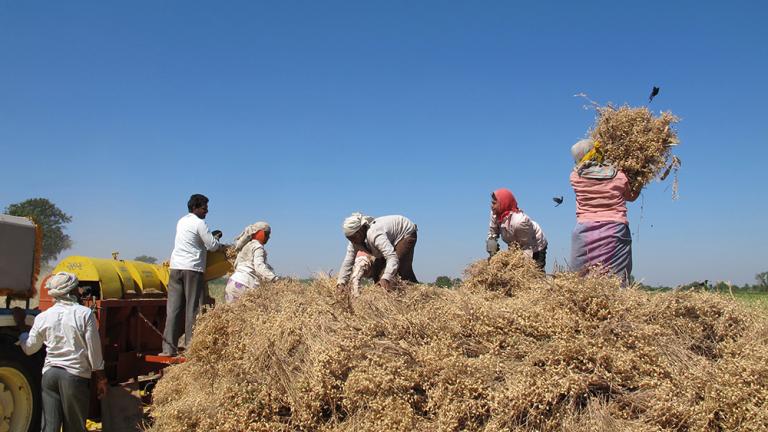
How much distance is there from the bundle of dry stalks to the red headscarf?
110cm

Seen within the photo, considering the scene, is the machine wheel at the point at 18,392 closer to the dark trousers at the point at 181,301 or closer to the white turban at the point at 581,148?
the dark trousers at the point at 181,301

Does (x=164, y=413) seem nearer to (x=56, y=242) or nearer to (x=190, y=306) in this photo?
(x=190, y=306)

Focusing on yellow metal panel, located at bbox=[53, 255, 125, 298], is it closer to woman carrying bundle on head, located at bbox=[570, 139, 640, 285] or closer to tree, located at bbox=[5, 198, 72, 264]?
woman carrying bundle on head, located at bbox=[570, 139, 640, 285]

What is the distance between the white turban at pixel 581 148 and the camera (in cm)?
527

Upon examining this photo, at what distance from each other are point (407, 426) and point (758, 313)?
8.12 feet

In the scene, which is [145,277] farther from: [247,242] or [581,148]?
[581,148]

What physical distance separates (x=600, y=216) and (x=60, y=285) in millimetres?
4819

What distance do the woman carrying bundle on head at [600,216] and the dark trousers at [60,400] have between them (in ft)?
14.6

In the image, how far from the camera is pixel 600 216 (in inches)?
193

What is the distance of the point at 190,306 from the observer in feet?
21.7

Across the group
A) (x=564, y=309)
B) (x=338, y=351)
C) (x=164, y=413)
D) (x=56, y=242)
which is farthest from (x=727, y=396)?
(x=56, y=242)

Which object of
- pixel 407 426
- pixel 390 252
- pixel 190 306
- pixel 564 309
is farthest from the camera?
pixel 190 306

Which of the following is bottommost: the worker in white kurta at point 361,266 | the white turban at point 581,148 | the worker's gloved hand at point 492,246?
the worker in white kurta at point 361,266

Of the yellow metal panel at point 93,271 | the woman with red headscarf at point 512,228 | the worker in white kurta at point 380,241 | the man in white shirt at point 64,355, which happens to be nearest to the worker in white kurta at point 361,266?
the worker in white kurta at point 380,241
